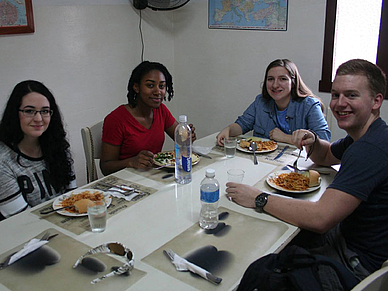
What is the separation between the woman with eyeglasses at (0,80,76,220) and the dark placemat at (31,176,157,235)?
0.16m

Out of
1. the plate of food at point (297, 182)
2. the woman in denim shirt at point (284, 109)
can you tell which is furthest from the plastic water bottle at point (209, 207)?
the woman in denim shirt at point (284, 109)

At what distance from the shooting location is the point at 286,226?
1352 mm

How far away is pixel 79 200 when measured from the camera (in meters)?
1.46

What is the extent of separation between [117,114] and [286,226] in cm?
121

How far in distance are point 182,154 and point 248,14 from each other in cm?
204

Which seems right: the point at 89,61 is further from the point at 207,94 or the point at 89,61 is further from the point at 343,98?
the point at 343,98

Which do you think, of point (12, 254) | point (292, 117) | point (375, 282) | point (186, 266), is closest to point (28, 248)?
point (12, 254)

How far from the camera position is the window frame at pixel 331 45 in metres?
2.74

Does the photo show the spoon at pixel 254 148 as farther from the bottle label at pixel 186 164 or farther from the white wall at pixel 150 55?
the white wall at pixel 150 55

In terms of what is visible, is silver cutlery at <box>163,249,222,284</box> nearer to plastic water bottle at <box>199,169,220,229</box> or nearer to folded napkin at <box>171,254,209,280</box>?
folded napkin at <box>171,254,209,280</box>

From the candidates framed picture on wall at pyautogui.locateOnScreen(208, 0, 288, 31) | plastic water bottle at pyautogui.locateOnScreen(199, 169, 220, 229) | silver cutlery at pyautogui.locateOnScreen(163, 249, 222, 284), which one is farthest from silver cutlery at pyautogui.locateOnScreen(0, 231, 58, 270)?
framed picture on wall at pyautogui.locateOnScreen(208, 0, 288, 31)

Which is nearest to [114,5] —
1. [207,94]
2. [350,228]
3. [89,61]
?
[89,61]

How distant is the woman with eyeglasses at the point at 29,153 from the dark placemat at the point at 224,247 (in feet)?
2.38

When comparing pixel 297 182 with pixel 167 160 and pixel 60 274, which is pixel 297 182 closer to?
pixel 167 160
